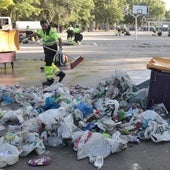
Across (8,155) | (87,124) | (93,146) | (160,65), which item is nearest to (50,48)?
(160,65)

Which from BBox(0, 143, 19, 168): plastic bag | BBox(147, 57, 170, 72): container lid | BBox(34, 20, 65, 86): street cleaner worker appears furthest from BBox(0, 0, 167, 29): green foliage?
BBox(0, 143, 19, 168): plastic bag

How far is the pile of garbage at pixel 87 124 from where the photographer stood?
5219 millimetres

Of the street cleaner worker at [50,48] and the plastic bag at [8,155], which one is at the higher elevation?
the street cleaner worker at [50,48]

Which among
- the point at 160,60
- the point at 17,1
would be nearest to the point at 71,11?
the point at 17,1

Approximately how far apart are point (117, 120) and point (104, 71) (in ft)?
23.7

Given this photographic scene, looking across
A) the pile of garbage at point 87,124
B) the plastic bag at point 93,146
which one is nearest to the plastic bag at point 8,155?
the pile of garbage at point 87,124

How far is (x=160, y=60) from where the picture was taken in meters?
7.52

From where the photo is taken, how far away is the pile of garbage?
5.22 metres

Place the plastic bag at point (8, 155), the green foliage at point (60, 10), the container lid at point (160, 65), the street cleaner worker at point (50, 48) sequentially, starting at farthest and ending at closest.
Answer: the green foliage at point (60, 10), the street cleaner worker at point (50, 48), the container lid at point (160, 65), the plastic bag at point (8, 155)

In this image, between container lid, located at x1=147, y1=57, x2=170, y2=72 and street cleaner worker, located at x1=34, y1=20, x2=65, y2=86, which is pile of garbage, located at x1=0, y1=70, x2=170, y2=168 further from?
street cleaner worker, located at x1=34, y1=20, x2=65, y2=86

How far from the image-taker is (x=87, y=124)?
19.8 ft

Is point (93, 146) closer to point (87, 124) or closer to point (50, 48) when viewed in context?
point (87, 124)

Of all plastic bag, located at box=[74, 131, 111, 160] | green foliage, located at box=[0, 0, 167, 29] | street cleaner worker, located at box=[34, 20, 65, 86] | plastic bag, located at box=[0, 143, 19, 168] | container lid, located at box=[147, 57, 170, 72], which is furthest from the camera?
green foliage, located at box=[0, 0, 167, 29]

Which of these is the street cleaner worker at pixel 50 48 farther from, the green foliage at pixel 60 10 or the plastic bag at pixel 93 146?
the green foliage at pixel 60 10
